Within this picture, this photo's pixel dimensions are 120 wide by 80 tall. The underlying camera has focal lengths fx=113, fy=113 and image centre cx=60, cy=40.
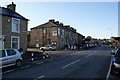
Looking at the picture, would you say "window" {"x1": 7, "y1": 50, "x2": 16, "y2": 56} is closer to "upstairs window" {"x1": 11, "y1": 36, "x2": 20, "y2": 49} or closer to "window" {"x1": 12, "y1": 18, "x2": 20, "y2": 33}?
"upstairs window" {"x1": 11, "y1": 36, "x2": 20, "y2": 49}

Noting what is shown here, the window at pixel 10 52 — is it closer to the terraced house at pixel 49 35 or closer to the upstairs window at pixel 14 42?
the upstairs window at pixel 14 42

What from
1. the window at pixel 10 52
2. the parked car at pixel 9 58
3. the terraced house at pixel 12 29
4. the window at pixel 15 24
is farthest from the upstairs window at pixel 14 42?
the window at pixel 10 52

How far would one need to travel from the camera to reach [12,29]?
1859 centimetres

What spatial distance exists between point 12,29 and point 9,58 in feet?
33.5

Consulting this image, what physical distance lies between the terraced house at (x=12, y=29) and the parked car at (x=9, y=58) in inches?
299

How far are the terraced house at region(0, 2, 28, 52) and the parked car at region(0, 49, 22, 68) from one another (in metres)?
7.59

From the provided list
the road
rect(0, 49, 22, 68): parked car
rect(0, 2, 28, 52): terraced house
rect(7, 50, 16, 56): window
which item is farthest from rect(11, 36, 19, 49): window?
rect(7, 50, 16, 56): window

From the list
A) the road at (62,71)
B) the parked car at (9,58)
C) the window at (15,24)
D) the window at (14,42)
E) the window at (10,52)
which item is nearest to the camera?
the road at (62,71)

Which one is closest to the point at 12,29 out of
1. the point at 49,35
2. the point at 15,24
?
the point at 15,24

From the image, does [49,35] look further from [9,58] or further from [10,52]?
[9,58]

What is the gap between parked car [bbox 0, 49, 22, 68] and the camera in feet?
29.5

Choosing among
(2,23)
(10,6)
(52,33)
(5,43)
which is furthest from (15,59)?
(52,33)

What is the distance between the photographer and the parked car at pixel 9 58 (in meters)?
8.98

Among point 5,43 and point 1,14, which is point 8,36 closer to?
point 5,43
